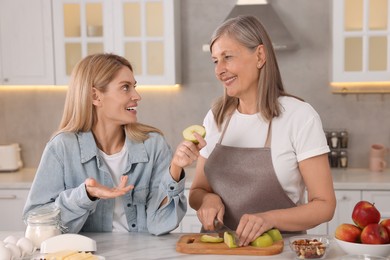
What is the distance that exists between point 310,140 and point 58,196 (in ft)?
3.09

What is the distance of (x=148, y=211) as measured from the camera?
7.63 feet

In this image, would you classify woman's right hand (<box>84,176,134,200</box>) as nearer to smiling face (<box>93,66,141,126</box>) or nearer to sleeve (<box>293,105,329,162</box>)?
smiling face (<box>93,66,141,126</box>)

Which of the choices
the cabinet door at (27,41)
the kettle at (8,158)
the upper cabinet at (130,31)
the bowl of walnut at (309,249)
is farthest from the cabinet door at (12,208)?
the bowl of walnut at (309,249)

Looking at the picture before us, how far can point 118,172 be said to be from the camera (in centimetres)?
240

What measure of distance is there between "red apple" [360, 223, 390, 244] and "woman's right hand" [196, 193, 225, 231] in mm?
538

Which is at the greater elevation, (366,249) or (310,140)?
(310,140)

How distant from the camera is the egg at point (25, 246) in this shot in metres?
1.95

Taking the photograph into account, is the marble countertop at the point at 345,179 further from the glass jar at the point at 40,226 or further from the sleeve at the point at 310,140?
the glass jar at the point at 40,226

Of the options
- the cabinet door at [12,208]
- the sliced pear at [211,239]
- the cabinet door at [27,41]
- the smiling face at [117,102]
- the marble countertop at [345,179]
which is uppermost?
the cabinet door at [27,41]

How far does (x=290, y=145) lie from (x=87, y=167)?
770 millimetres

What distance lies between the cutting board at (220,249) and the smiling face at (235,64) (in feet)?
2.02

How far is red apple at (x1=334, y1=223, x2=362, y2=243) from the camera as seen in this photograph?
73.6 inches

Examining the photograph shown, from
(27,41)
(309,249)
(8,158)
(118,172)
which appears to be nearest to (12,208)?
(8,158)

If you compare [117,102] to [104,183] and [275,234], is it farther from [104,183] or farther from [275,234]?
[275,234]
